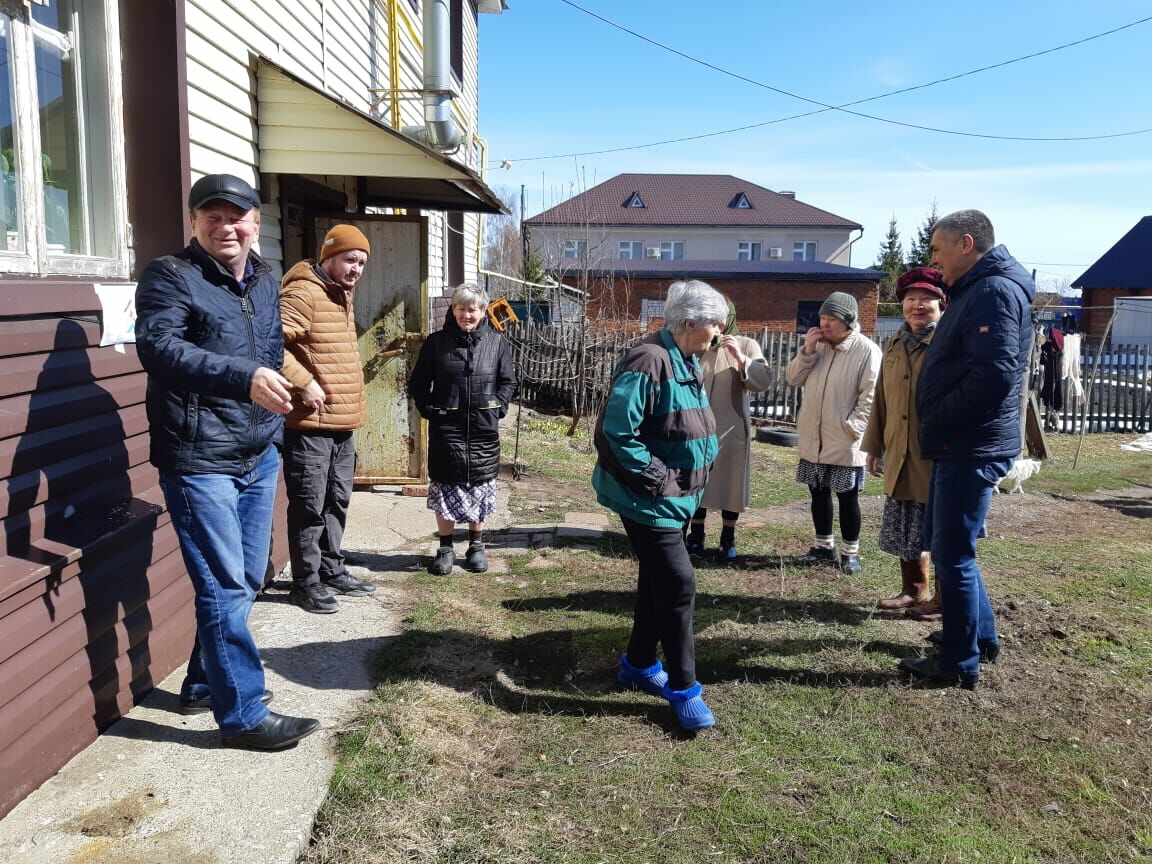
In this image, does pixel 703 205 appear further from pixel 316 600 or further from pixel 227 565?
pixel 227 565

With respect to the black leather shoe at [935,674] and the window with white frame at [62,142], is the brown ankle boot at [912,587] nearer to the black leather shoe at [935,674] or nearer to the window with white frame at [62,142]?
the black leather shoe at [935,674]

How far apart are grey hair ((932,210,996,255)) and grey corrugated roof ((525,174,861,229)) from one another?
4576 centimetres

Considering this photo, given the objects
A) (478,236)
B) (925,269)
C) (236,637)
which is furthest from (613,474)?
(478,236)

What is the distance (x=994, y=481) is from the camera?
3.62 m

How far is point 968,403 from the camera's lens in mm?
3508

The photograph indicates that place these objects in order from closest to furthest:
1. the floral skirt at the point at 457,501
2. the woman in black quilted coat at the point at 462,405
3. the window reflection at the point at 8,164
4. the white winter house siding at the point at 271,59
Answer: the window reflection at the point at 8,164 < the white winter house siding at the point at 271,59 < the woman in black quilted coat at the point at 462,405 < the floral skirt at the point at 457,501

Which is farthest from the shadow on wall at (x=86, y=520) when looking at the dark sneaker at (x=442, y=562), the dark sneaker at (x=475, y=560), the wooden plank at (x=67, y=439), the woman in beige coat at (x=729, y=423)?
the woman in beige coat at (x=729, y=423)

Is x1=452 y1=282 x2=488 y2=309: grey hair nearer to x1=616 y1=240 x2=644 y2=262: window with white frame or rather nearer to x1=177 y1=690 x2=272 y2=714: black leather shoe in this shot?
x1=177 y1=690 x2=272 y2=714: black leather shoe

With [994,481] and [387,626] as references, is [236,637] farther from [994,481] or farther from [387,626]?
[994,481]

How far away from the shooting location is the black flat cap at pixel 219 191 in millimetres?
2641

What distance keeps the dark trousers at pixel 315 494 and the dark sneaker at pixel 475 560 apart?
89 cm

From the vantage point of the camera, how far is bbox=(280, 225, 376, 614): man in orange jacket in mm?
→ 4078

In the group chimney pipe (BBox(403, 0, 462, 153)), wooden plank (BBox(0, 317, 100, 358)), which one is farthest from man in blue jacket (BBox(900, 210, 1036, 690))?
chimney pipe (BBox(403, 0, 462, 153))

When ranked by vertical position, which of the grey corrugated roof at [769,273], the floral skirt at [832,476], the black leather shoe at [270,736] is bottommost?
the black leather shoe at [270,736]
